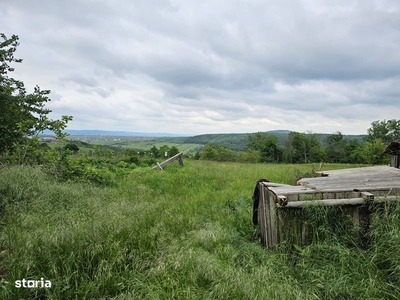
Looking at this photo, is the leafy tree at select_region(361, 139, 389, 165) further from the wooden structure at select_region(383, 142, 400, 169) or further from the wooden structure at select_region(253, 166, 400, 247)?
the wooden structure at select_region(253, 166, 400, 247)

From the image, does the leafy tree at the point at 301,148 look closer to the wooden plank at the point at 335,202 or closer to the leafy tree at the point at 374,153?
the leafy tree at the point at 374,153

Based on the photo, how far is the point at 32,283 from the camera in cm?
242

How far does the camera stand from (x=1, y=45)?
13531 millimetres

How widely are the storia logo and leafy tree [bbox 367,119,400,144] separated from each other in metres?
71.1

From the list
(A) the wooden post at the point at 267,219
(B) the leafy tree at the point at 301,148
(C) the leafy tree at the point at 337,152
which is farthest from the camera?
(B) the leafy tree at the point at 301,148

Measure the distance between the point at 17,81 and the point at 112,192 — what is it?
12.2 meters

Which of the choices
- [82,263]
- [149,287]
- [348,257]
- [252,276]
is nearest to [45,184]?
[82,263]

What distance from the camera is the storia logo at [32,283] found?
2.36m

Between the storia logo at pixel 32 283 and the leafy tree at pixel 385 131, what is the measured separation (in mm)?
71081

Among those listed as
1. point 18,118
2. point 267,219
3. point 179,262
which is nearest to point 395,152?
point 267,219

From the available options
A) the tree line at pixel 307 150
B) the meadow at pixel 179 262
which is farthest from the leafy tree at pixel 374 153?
the meadow at pixel 179 262

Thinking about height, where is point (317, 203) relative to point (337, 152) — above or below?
above

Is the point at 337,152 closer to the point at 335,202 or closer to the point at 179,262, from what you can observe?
the point at 335,202

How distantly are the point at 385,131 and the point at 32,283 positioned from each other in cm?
7526
